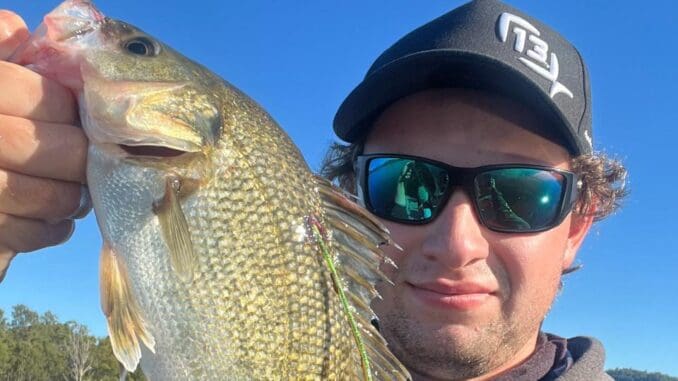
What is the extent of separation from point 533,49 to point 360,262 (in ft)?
6.62

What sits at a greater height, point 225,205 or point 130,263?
point 225,205

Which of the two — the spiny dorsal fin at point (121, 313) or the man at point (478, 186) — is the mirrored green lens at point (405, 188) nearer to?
the man at point (478, 186)

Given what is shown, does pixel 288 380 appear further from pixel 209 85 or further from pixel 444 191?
pixel 444 191

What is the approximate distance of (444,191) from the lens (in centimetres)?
356

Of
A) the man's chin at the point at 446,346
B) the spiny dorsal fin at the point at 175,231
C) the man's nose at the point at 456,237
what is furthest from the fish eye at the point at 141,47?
the man's chin at the point at 446,346

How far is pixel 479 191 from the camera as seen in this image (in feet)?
11.7

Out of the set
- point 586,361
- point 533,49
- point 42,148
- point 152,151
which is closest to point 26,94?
point 42,148

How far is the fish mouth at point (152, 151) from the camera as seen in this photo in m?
2.23

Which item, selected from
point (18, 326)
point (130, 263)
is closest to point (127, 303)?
point (130, 263)

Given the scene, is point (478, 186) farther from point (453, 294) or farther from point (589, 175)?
point (589, 175)

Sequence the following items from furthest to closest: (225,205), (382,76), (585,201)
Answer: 1. (585,201)
2. (382,76)
3. (225,205)

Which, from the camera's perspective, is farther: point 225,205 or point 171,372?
point 225,205

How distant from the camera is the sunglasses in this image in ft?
11.6

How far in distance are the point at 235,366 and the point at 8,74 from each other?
3.99 feet
